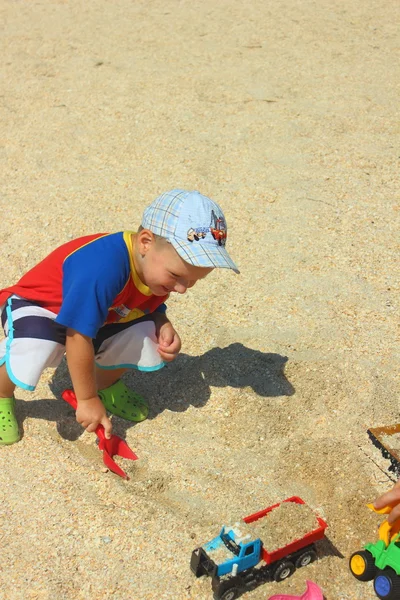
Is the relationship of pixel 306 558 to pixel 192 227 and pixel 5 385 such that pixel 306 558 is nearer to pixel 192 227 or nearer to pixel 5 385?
pixel 192 227

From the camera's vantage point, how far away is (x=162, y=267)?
2211 mm

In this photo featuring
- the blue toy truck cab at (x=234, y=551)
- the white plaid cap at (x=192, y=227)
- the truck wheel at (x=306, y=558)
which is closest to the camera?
the blue toy truck cab at (x=234, y=551)

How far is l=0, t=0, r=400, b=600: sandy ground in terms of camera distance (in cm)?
217

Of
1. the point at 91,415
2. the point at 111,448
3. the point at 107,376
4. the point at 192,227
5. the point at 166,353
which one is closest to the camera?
the point at 192,227

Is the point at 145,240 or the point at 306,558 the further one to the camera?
the point at 145,240

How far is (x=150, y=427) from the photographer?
257cm

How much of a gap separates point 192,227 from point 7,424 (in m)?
0.96

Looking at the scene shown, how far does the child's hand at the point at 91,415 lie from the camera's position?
2.27 m

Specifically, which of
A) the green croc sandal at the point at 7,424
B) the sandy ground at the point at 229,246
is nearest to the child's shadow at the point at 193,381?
the sandy ground at the point at 229,246

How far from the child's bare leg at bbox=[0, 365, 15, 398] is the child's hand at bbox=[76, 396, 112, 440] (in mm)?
320

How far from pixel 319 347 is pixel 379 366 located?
25 cm

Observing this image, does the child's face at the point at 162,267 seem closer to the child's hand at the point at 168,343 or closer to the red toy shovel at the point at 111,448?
the child's hand at the point at 168,343

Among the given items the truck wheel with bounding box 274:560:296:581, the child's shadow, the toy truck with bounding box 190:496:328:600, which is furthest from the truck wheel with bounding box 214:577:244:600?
the child's shadow

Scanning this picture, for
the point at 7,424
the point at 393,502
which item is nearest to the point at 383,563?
the point at 393,502
